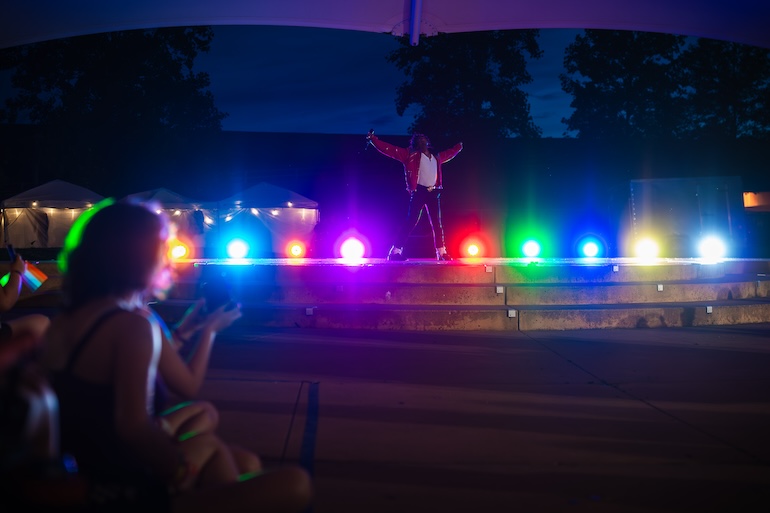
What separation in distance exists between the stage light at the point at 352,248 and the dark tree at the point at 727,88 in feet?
95.0

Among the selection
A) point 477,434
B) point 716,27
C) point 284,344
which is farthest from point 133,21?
point 716,27

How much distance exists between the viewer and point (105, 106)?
33281mm

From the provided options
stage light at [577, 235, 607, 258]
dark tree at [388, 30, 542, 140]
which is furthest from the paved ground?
dark tree at [388, 30, 542, 140]

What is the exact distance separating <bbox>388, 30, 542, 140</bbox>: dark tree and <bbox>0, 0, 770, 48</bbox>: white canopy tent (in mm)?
29117

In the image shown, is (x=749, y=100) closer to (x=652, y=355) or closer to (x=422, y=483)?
(x=652, y=355)

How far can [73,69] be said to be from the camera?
33750 millimetres

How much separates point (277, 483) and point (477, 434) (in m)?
2.42

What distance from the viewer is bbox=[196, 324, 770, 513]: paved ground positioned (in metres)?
3.27

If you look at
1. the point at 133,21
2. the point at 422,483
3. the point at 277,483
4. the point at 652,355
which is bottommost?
the point at 422,483

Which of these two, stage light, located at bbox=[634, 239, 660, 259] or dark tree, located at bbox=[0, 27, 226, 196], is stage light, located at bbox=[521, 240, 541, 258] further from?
dark tree, located at bbox=[0, 27, 226, 196]

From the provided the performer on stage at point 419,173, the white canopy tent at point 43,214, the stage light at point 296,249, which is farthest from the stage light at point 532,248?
the white canopy tent at point 43,214

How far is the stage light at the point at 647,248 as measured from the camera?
2222 centimetres

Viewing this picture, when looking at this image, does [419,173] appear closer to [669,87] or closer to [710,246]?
[710,246]

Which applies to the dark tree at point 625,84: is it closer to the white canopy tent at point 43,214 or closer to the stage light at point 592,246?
the stage light at point 592,246
